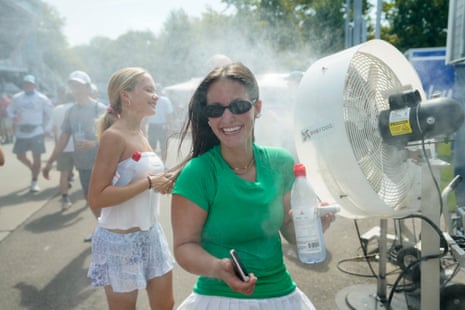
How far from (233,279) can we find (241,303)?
339 millimetres

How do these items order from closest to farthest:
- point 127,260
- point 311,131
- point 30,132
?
point 311,131 < point 127,260 < point 30,132

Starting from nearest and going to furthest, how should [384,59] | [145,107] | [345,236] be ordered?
[384,59]
[145,107]
[345,236]

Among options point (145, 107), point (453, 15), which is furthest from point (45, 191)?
point (453, 15)

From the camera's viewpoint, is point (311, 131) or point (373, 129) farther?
point (373, 129)

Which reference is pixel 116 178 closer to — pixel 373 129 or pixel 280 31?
pixel 373 129

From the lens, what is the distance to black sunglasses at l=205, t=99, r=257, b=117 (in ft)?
5.47

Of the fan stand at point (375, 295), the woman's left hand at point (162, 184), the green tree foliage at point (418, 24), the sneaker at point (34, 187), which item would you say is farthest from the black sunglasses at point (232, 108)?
the green tree foliage at point (418, 24)

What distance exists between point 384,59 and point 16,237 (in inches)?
202

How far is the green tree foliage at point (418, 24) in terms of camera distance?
19.6m

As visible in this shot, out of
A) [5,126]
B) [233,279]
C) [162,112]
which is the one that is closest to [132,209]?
[233,279]

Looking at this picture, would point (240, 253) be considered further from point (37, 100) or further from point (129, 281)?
point (37, 100)

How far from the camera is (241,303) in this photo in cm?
161

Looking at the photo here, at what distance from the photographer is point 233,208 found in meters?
1.62

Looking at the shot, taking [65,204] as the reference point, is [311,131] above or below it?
above
